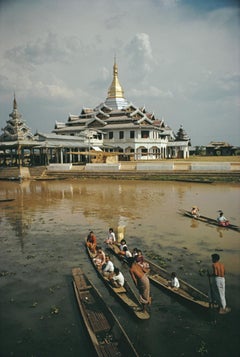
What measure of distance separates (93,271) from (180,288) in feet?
11.2

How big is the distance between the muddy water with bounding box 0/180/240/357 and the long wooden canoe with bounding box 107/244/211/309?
0.25 meters

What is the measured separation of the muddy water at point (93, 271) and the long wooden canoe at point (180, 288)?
255mm

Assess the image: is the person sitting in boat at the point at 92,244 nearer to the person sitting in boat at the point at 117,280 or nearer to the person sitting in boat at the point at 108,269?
the person sitting in boat at the point at 108,269

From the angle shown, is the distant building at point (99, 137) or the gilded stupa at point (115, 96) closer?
the distant building at point (99, 137)

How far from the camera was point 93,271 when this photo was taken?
11.1 meters

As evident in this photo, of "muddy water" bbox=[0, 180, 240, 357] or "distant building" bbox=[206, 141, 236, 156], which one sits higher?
"distant building" bbox=[206, 141, 236, 156]

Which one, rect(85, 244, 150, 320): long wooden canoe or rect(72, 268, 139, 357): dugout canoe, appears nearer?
rect(72, 268, 139, 357): dugout canoe

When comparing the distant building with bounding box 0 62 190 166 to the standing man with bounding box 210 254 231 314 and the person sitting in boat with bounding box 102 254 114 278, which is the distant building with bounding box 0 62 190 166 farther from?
the standing man with bounding box 210 254 231 314

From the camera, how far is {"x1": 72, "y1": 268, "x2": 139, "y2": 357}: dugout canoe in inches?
255

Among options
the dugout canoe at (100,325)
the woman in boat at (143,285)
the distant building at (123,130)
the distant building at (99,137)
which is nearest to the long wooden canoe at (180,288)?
the woman in boat at (143,285)

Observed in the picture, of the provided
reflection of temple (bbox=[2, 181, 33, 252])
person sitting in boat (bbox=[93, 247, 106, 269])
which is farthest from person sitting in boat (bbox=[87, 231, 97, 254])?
reflection of temple (bbox=[2, 181, 33, 252])

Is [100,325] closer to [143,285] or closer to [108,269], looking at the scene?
[143,285]

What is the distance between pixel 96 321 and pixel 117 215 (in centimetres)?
1240

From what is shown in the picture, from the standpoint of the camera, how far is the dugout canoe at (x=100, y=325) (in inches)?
255
